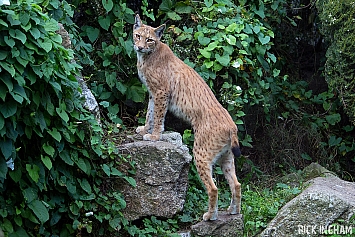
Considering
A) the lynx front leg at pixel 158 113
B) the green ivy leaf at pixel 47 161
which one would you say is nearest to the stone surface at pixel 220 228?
the lynx front leg at pixel 158 113

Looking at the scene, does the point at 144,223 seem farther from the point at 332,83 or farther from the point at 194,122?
the point at 332,83

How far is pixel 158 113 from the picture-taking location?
6973 mm

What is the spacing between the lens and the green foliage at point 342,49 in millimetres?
8000

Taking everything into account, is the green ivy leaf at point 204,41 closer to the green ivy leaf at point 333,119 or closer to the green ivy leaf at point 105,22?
the green ivy leaf at point 105,22

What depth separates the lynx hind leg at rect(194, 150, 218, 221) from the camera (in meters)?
6.34

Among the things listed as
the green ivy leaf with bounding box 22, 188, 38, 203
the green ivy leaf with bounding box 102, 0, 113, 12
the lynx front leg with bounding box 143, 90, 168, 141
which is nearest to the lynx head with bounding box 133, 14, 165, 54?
the lynx front leg with bounding box 143, 90, 168, 141

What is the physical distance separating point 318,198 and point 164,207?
1626 millimetres

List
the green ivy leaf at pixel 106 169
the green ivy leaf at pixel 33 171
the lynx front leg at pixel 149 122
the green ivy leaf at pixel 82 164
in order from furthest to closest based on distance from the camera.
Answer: the lynx front leg at pixel 149 122 → the green ivy leaf at pixel 106 169 → the green ivy leaf at pixel 82 164 → the green ivy leaf at pixel 33 171

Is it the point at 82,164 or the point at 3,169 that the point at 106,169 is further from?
the point at 3,169

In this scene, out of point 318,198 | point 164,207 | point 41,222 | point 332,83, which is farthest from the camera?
point 332,83

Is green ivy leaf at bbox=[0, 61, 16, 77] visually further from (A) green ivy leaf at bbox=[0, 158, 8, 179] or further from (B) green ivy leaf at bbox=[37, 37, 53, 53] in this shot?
(A) green ivy leaf at bbox=[0, 158, 8, 179]

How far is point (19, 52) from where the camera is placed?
5152 mm

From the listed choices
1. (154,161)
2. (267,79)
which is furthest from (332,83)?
(154,161)

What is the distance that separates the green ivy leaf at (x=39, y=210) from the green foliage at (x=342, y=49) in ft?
14.6
